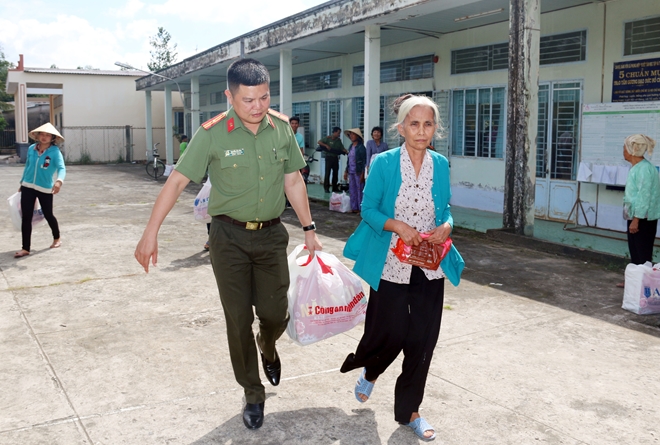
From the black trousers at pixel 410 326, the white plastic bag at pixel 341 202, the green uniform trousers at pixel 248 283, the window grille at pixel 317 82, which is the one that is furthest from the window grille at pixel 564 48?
the green uniform trousers at pixel 248 283

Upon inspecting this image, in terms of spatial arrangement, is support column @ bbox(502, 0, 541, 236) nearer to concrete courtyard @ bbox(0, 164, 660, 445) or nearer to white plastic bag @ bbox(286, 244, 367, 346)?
concrete courtyard @ bbox(0, 164, 660, 445)

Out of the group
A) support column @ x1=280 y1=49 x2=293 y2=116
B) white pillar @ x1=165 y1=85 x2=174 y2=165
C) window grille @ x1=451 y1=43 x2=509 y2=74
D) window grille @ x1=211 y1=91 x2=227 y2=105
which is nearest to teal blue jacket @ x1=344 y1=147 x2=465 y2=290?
window grille @ x1=451 y1=43 x2=509 y2=74

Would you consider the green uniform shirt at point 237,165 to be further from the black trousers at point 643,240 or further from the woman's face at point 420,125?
the black trousers at point 643,240

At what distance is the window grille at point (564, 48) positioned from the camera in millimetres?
9988

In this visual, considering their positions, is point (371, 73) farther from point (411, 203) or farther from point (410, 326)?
point (410, 326)

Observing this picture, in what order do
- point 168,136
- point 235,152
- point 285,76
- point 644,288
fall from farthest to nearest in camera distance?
point 168,136 < point 285,76 < point 644,288 < point 235,152

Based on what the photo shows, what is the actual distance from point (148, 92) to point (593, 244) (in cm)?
2376

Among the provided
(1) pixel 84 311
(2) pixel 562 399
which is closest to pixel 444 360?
(2) pixel 562 399

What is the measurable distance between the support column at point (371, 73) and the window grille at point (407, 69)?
1.92 meters

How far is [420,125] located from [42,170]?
20.2ft

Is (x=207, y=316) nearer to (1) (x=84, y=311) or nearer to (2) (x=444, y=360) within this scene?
(1) (x=84, y=311)

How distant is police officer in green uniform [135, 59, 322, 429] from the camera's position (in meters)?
3.33

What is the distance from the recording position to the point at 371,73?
11500 millimetres

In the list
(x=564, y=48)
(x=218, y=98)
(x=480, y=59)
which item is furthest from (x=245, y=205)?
(x=218, y=98)
